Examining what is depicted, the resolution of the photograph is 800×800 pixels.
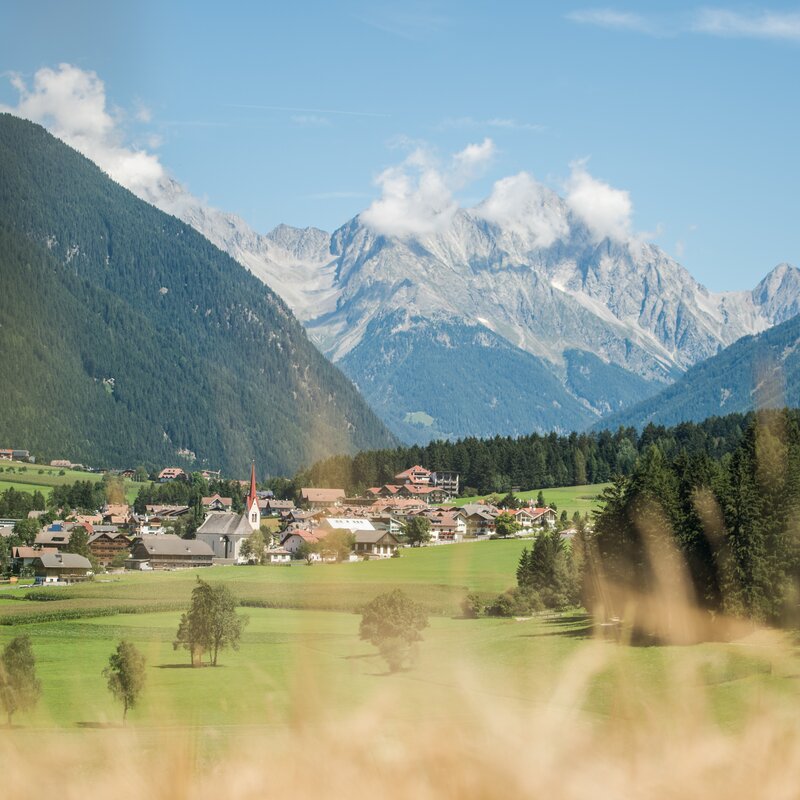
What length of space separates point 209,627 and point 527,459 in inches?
4358

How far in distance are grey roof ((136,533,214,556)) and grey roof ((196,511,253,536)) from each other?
4393 mm

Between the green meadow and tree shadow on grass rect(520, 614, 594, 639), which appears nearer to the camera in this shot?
the green meadow

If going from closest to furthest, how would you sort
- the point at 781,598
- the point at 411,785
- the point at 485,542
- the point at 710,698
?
the point at 411,785 → the point at 710,698 → the point at 781,598 → the point at 485,542

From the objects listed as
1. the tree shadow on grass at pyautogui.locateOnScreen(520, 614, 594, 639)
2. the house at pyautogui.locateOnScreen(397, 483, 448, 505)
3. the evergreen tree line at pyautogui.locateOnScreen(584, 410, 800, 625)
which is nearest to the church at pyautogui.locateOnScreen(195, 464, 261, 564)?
the house at pyautogui.locateOnScreen(397, 483, 448, 505)

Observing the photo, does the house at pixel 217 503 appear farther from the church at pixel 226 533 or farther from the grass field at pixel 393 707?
the grass field at pixel 393 707

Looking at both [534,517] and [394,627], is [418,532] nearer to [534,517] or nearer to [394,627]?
[534,517]

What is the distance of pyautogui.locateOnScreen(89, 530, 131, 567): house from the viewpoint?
112562mm

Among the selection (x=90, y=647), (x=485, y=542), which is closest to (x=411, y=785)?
(x=90, y=647)

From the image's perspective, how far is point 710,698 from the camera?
21203 mm

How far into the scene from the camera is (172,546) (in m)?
112

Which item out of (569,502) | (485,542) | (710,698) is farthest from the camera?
(569,502)

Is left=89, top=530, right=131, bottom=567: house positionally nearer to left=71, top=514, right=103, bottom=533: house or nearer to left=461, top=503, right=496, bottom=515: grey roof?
left=71, top=514, right=103, bottom=533: house

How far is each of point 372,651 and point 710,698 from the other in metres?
22.4

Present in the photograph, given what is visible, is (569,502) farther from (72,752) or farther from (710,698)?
(72,752)
